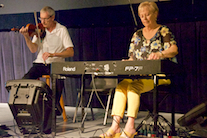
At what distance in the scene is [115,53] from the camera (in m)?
4.02

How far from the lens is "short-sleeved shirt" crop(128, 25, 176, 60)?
210 centimetres

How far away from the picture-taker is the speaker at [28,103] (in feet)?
6.46

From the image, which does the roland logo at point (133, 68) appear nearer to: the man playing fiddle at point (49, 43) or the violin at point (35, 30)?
the man playing fiddle at point (49, 43)

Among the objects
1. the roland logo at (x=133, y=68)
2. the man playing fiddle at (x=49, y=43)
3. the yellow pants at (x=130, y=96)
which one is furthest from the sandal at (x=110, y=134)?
the man playing fiddle at (x=49, y=43)

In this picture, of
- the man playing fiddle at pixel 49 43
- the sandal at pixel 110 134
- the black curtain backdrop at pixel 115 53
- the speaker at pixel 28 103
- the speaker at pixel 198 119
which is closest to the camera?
the speaker at pixel 198 119

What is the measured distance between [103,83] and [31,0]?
109 inches

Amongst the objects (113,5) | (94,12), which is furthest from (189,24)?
(94,12)

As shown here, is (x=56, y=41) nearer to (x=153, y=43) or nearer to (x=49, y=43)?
(x=49, y=43)

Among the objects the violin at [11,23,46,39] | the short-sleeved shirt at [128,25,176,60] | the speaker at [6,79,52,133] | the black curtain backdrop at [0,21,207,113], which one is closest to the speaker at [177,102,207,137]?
the short-sleeved shirt at [128,25,176,60]

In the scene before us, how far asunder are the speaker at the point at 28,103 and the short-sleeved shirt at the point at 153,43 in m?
0.96

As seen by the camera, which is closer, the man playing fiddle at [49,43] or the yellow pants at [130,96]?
the yellow pants at [130,96]

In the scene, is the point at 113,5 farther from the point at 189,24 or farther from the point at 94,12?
the point at 189,24

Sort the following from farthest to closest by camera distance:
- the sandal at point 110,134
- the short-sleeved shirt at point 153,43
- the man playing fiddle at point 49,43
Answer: the man playing fiddle at point 49,43 → the short-sleeved shirt at point 153,43 → the sandal at point 110,134

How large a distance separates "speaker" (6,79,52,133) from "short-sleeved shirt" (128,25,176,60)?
3.14 feet
